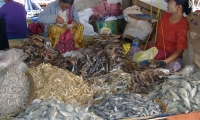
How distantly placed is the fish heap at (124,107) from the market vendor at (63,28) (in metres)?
1.93

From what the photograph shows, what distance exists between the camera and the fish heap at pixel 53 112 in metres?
2.44

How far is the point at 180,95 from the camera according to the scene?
296 centimetres

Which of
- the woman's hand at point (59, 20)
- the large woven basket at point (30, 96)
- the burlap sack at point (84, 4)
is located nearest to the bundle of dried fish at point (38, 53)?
the large woven basket at point (30, 96)

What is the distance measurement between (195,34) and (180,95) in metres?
1.12

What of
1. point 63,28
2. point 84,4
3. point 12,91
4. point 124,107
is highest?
point 84,4

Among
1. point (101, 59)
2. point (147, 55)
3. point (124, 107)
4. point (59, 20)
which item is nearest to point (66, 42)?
point (59, 20)

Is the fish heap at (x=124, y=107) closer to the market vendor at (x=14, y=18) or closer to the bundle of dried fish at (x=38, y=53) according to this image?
the bundle of dried fish at (x=38, y=53)

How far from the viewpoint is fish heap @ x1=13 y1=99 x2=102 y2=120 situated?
8.00ft

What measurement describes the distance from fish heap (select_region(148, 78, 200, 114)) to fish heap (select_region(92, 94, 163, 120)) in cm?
18

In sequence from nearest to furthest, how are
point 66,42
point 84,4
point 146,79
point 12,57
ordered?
point 146,79 < point 12,57 < point 66,42 < point 84,4

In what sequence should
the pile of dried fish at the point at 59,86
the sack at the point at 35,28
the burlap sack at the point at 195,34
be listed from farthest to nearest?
the sack at the point at 35,28
the burlap sack at the point at 195,34
the pile of dried fish at the point at 59,86

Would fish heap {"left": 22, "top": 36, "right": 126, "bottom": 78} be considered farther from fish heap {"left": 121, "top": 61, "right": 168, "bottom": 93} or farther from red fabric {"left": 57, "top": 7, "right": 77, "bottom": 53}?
red fabric {"left": 57, "top": 7, "right": 77, "bottom": 53}

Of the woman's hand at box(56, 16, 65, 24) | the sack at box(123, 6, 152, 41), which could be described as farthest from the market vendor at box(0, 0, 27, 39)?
the sack at box(123, 6, 152, 41)

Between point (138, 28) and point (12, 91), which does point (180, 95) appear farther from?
point (138, 28)
